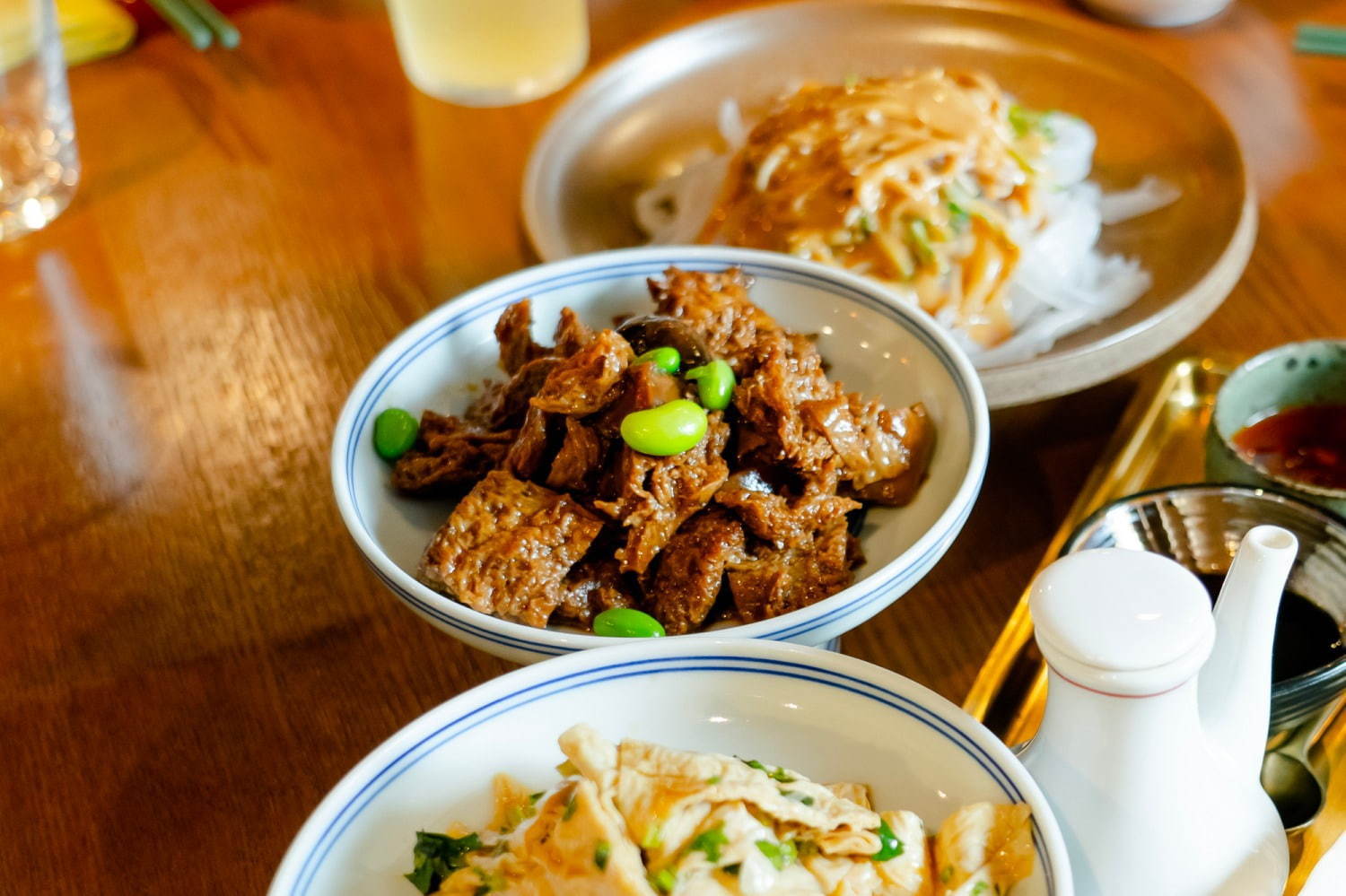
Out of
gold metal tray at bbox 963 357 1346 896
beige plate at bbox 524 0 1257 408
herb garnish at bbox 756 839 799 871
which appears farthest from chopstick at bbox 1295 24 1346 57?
herb garnish at bbox 756 839 799 871

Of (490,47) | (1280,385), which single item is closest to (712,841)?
(1280,385)

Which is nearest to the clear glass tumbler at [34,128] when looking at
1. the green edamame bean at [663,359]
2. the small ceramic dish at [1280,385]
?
the green edamame bean at [663,359]

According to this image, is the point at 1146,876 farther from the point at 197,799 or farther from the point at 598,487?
the point at 197,799

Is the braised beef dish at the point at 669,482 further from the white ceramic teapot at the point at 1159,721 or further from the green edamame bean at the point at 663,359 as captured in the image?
the white ceramic teapot at the point at 1159,721

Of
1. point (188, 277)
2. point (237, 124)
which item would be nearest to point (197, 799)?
point (188, 277)

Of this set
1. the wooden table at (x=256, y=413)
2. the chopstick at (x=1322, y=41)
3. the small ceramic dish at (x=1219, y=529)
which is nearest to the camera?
the small ceramic dish at (x=1219, y=529)

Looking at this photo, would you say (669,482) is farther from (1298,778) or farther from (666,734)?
(1298,778)
